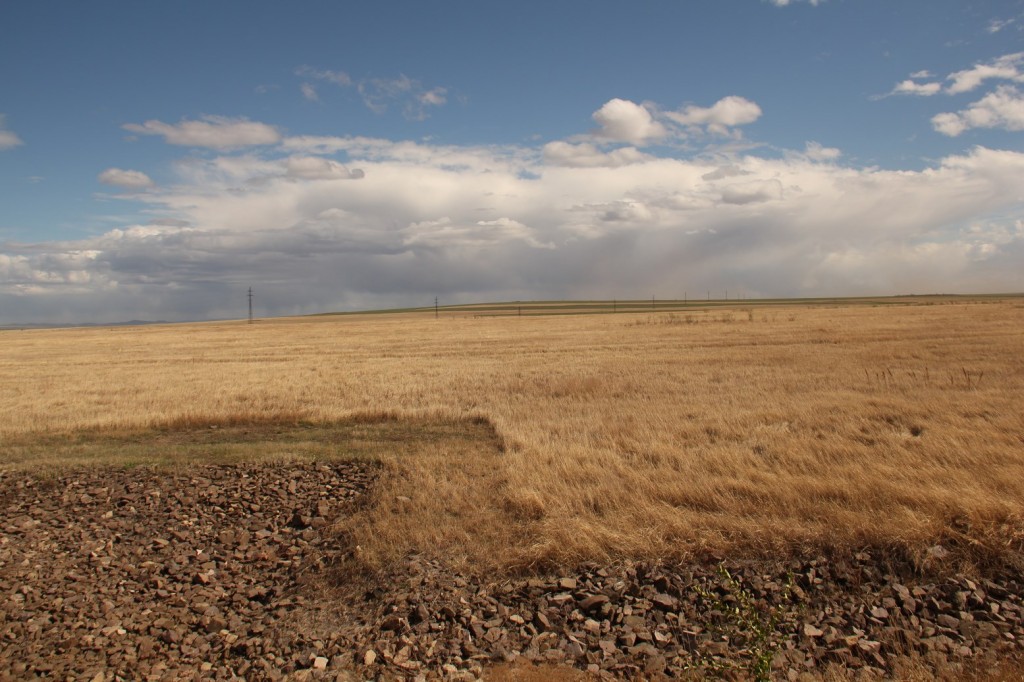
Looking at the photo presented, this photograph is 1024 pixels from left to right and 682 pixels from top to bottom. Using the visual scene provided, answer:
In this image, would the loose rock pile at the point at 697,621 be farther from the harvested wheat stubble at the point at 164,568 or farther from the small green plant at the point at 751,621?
the harvested wheat stubble at the point at 164,568

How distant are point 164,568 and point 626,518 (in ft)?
18.6

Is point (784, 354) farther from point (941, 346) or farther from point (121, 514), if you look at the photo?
point (121, 514)

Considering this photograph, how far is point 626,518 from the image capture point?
8023 mm

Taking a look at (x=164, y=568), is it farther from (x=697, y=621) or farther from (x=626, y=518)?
(x=697, y=621)

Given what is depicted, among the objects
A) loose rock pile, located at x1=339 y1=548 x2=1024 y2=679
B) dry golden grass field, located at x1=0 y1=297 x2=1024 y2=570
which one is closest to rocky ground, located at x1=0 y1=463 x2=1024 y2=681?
loose rock pile, located at x1=339 y1=548 x2=1024 y2=679

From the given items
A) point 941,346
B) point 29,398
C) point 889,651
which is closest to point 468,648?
point 889,651

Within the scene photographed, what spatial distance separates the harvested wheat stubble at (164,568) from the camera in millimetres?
5844

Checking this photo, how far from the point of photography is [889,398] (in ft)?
51.3

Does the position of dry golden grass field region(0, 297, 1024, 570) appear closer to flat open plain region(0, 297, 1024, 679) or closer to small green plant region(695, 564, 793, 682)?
flat open plain region(0, 297, 1024, 679)

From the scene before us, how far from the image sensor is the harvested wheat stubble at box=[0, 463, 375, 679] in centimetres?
584

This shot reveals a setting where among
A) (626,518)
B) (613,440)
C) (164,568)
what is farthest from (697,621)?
(613,440)

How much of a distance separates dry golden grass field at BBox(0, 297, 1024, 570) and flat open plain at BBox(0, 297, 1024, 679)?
0.18 feet

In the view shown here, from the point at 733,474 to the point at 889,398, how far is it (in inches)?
334

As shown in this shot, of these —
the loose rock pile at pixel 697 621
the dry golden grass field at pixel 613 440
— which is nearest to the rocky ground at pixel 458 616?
the loose rock pile at pixel 697 621
